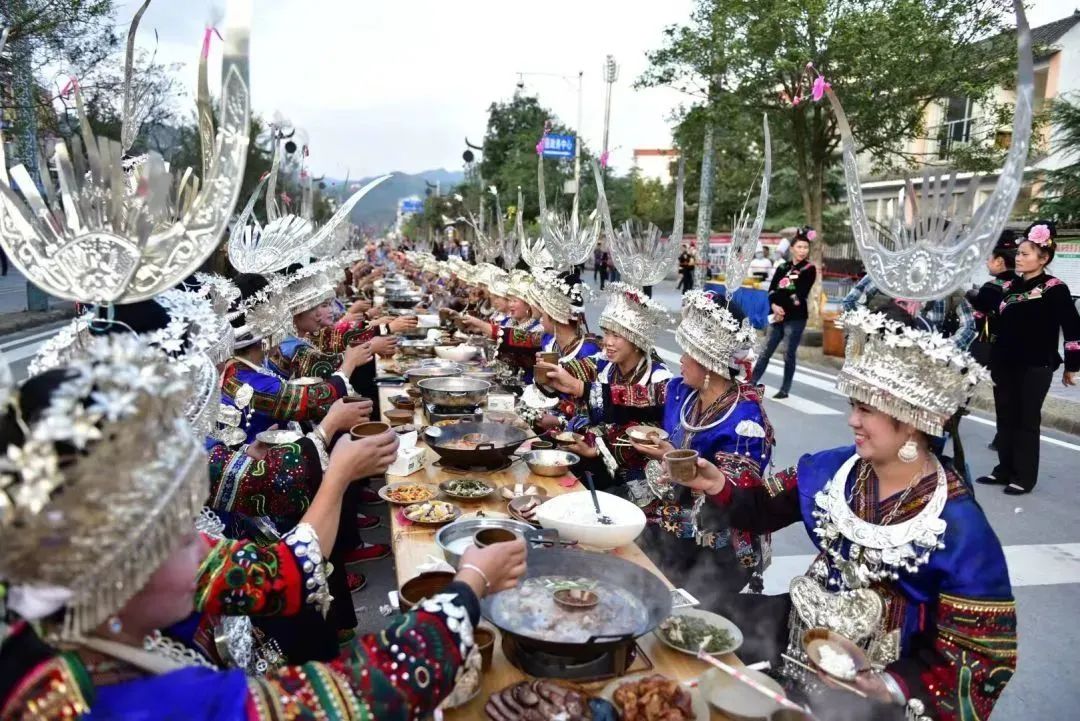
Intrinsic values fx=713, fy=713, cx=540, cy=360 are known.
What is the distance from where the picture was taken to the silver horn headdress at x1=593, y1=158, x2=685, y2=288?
17.0ft

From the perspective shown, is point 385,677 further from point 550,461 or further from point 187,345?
point 550,461

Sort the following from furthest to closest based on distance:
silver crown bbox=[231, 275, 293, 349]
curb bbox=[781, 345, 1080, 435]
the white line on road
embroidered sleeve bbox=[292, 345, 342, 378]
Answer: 1. the white line on road
2. curb bbox=[781, 345, 1080, 435]
3. embroidered sleeve bbox=[292, 345, 342, 378]
4. silver crown bbox=[231, 275, 293, 349]

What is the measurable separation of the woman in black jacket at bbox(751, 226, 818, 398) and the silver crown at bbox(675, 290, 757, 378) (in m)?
6.17

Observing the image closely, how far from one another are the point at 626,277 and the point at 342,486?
11.7 ft

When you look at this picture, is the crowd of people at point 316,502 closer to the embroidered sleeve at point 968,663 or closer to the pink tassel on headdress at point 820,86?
the embroidered sleeve at point 968,663

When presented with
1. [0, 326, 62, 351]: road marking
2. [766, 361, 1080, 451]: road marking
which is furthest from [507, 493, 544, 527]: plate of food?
[0, 326, 62, 351]: road marking

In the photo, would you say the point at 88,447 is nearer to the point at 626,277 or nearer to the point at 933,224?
the point at 933,224

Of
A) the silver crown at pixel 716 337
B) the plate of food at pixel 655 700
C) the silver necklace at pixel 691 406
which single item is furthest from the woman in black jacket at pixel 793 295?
the plate of food at pixel 655 700

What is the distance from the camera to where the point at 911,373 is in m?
2.15

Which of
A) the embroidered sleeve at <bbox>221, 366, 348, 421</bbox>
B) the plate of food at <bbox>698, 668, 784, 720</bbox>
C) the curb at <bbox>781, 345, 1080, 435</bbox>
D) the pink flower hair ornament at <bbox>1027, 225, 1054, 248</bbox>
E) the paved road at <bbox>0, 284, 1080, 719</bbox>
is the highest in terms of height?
the pink flower hair ornament at <bbox>1027, 225, 1054, 248</bbox>

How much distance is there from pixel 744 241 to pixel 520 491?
1.91m

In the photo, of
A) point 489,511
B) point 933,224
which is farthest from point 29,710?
point 933,224

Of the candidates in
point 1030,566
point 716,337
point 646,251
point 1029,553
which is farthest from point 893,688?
point 646,251

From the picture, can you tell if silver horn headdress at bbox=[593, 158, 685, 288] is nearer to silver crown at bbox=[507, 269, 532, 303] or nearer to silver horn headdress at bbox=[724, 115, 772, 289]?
silver horn headdress at bbox=[724, 115, 772, 289]
